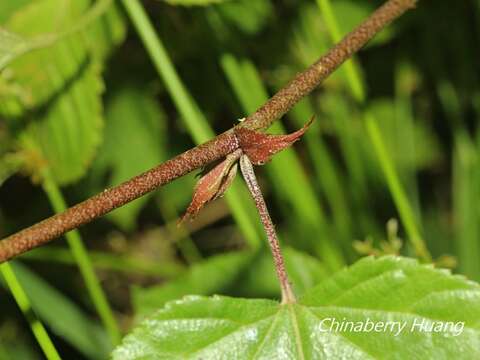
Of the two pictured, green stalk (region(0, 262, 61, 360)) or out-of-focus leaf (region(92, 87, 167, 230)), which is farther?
out-of-focus leaf (region(92, 87, 167, 230))

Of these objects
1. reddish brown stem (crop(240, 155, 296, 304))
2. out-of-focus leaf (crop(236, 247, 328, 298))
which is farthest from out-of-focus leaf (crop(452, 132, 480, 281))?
reddish brown stem (crop(240, 155, 296, 304))

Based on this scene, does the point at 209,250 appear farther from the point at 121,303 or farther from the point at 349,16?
the point at 349,16

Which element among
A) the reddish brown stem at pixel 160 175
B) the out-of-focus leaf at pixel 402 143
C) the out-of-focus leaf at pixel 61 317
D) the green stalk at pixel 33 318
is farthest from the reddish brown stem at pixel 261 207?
the out-of-focus leaf at pixel 402 143

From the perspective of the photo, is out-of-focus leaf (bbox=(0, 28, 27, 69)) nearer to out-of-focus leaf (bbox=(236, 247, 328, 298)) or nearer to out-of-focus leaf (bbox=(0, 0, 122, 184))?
out-of-focus leaf (bbox=(0, 0, 122, 184))

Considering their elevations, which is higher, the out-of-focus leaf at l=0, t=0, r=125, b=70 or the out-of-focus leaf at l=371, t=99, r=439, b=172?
the out-of-focus leaf at l=0, t=0, r=125, b=70

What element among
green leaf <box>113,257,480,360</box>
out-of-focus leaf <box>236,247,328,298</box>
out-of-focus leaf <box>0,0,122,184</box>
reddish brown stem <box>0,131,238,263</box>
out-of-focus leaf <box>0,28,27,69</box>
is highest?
out-of-focus leaf <box>0,0,122,184</box>

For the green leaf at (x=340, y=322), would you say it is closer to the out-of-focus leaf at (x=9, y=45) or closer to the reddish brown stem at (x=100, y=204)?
the reddish brown stem at (x=100, y=204)

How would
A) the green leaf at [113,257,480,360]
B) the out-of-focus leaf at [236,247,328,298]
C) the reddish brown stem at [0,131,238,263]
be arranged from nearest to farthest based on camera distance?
the reddish brown stem at [0,131,238,263], the green leaf at [113,257,480,360], the out-of-focus leaf at [236,247,328,298]

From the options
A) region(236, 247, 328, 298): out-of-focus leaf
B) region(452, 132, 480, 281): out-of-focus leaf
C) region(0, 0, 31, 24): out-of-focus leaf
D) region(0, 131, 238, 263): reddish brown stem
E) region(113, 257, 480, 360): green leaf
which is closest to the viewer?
region(0, 131, 238, 263): reddish brown stem
